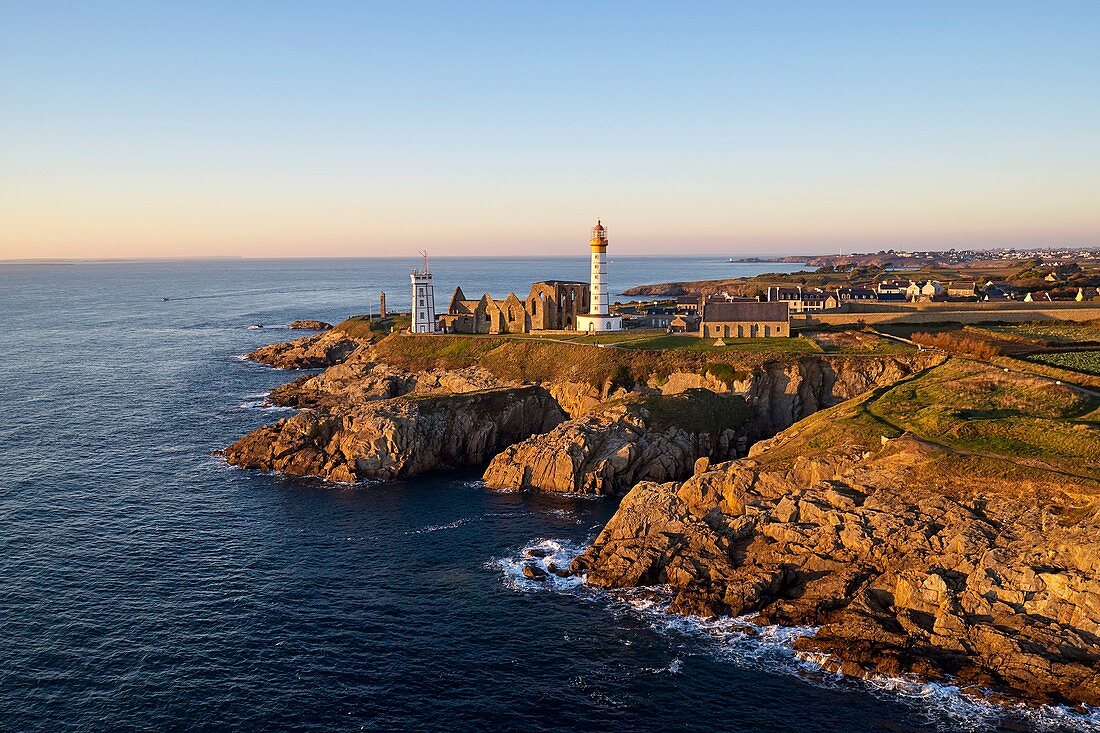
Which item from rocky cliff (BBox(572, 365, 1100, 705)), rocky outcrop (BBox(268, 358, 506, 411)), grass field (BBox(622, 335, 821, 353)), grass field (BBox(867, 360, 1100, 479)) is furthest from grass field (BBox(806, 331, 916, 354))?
rocky outcrop (BBox(268, 358, 506, 411))

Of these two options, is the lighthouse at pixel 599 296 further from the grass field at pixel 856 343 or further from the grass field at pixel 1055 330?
the grass field at pixel 1055 330

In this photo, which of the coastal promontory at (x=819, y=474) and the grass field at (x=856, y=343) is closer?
the coastal promontory at (x=819, y=474)

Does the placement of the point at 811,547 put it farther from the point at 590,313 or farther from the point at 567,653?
the point at 590,313

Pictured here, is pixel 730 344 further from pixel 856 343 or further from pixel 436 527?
pixel 436 527

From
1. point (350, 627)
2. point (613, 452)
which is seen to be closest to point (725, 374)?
point (613, 452)

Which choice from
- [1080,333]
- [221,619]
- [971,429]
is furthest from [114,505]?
[1080,333]

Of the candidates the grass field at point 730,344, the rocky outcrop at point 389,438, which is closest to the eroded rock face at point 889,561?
the rocky outcrop at point 389,438
